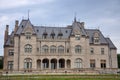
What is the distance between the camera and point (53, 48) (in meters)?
70.8

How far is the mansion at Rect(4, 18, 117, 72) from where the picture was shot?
→ 6894cm

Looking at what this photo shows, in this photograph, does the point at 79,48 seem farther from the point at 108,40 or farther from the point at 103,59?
the point at 108,40

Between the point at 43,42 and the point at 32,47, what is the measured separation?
320 centimetres

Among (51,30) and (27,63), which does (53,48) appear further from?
(27,63)

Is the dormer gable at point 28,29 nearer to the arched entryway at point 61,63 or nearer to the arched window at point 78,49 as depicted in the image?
the arched entryway at point 61,63

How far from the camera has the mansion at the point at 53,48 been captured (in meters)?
68.9

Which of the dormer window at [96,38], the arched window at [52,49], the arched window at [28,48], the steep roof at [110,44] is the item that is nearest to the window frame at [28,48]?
the arched window at [28,48]

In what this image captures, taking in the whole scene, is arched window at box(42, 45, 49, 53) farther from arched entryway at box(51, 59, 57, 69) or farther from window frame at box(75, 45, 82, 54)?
window frame at box(75, 45, 82, 54)

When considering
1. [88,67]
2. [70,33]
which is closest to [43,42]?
[70,33]

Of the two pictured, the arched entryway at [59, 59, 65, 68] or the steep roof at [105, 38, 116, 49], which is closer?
the arched entryway at [59, 59, 65, 68]

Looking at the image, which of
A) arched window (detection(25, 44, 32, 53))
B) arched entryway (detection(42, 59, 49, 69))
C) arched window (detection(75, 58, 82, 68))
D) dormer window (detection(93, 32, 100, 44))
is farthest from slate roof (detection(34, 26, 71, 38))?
dormer window (detection(93, 32, 100, 44))

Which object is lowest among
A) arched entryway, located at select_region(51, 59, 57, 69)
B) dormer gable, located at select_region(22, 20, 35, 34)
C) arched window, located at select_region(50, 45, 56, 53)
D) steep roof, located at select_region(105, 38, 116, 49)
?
arched entryway, located at select_region(51, 59, 57, 69)

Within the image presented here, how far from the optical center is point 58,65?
69.6 metres

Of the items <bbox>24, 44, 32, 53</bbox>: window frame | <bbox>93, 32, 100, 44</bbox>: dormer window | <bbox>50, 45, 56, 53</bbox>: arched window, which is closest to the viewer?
<bbox>24, 44, 32, 53</bbox>: window frame
